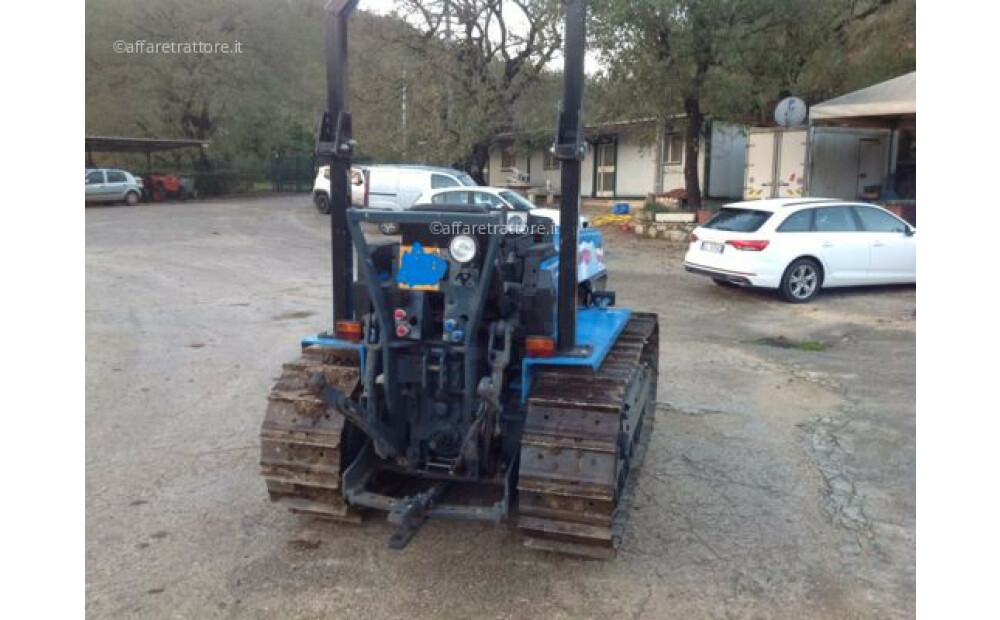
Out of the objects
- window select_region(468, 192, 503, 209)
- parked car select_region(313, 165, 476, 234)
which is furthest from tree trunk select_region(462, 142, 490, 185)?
window select_region(468, 192, 503, 209)

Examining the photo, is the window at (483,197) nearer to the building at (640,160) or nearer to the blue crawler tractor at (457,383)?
the building at (640,160)

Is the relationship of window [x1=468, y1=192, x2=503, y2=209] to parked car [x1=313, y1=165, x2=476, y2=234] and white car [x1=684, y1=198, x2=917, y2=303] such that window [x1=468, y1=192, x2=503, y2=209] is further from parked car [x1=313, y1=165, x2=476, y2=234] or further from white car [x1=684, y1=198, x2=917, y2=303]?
white car [x1=684, y1=198, x2=917, y2=303]

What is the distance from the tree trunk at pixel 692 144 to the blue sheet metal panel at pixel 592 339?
1372 cm

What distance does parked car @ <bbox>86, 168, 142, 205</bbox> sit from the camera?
27141 millimetres

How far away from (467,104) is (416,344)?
2106cm

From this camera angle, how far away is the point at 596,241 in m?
6.13

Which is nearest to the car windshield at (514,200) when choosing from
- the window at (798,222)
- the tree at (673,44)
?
the tree at (673,44)

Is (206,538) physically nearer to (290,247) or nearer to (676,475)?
(676,475)

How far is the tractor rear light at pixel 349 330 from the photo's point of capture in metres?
4.12

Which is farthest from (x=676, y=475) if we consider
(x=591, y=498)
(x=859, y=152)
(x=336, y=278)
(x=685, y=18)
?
(x=859, y=152)

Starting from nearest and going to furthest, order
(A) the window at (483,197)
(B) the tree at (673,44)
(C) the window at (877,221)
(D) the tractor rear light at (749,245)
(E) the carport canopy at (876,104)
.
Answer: (D) the tractor rear light at (749,245) < (C) the window at (877,221) < (B) the tree at (673,44) < (E) the carport canopy at (876,104) < (A) the window at (483,197)

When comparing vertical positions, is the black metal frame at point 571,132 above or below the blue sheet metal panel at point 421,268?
above

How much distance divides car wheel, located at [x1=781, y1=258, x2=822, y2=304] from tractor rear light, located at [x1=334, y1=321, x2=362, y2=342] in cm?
854

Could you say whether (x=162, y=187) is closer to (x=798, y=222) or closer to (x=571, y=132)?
(x=798, y=222)
